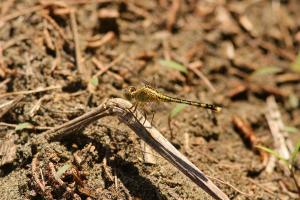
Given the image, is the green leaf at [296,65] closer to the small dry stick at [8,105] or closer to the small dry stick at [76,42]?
the small dry stick at [76,42]

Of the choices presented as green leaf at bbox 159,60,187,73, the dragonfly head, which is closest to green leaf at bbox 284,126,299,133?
green leaf at bbox 159,60,187,73

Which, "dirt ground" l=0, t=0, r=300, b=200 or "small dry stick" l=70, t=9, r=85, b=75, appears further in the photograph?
"small dry stick" l=70, t=9, r=85, b=75

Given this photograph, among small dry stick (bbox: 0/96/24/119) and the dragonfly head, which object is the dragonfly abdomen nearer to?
the dragonfly head

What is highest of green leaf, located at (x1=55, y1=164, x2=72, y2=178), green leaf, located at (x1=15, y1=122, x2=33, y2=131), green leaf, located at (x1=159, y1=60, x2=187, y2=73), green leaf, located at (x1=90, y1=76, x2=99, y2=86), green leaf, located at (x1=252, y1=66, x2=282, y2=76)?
green leaf, located at (x1=252, y1=66, x2=282, y2=76)

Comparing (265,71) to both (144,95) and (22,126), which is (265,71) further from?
(22,126)

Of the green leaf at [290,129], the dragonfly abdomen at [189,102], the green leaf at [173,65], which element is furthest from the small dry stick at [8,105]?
the green leaf at [290,129]

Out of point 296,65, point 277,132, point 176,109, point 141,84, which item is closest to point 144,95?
point 176,109
